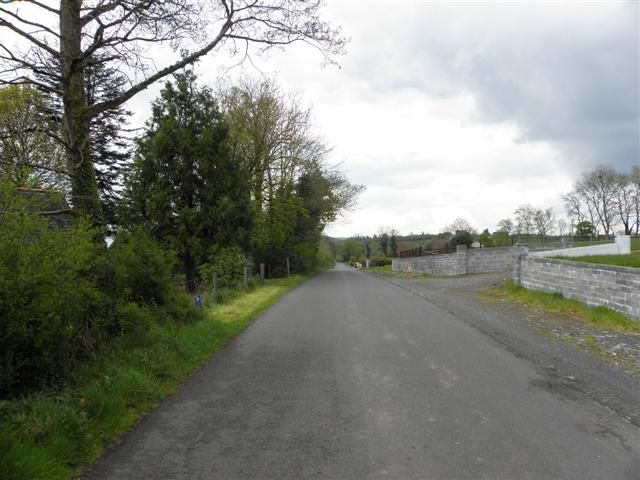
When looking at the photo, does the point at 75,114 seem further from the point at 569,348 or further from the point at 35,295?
the point at 569,348

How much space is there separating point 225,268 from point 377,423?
14.1m

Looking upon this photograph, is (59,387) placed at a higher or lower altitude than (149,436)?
higher

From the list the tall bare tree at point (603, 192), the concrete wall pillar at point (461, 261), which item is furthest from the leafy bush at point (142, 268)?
the tall bare tree at point (603, 192)

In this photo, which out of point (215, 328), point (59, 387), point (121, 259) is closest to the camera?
point (59, 387)

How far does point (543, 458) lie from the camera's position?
11.3ft

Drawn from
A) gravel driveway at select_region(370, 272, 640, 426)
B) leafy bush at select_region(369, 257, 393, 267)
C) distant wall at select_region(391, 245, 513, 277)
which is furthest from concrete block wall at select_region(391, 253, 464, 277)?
leafy bush at select_region(369, 257, 393, 267)

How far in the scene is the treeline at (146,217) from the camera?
4312 millimetres

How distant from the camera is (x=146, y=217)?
55.1 feet

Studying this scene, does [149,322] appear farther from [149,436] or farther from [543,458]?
[543,458]

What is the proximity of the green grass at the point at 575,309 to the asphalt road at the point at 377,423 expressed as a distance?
362cm

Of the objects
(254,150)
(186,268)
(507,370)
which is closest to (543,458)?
(507,370)

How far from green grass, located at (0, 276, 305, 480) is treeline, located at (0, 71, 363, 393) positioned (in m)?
0.29

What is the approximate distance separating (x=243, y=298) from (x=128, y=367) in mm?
9476

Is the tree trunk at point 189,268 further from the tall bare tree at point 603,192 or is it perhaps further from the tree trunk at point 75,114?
the tall bare tree at point 603,192
